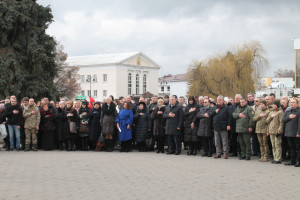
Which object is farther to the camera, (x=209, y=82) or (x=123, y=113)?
(x=209, y=82)

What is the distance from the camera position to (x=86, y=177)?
10102 mm

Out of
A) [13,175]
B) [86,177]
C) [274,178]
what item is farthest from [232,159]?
[13,175]

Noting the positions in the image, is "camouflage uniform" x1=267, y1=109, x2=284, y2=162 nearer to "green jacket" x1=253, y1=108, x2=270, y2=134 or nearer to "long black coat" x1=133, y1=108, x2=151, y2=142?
"green jacket" x1=253, y1=108, x2=270, y2=134

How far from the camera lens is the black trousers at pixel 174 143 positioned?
51.0ft

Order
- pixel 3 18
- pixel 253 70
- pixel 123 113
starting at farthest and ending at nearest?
pixel 253 70, pixel 3 18, pixel 123 113

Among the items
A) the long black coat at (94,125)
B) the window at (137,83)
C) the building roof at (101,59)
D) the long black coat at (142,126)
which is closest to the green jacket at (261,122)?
the long black coat at (142,126)

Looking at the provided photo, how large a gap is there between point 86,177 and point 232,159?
5626 mm

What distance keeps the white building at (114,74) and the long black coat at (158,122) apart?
8586 centimetres

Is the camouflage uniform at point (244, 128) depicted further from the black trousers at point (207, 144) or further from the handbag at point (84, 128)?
the handbag at point (84, 128)

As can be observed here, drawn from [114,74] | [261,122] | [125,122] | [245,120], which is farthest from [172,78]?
[261,122]

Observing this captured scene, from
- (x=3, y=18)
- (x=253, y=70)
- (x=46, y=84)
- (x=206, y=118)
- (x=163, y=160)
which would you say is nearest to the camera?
(x=163, y=160)

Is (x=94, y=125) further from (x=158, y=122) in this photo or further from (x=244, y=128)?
(x=244, y=128)

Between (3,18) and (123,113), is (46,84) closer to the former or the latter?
(3,18)

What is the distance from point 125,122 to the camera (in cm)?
1633
